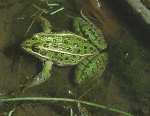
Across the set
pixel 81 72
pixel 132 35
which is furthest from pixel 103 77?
pixel 132 35

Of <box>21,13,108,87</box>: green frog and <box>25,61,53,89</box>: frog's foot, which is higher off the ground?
<box>21,13,108,87</box>: green frog

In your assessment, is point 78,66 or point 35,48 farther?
point 78,66

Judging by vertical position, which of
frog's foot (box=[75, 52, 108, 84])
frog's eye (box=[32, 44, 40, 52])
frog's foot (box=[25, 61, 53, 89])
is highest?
frog's eye (box=[32, 44, 40, 52])

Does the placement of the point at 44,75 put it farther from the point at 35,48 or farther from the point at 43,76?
the point at 35,48

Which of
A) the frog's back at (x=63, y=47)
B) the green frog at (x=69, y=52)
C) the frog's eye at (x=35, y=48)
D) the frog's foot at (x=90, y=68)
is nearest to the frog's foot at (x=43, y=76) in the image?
the green frog at (x=69, y=52)

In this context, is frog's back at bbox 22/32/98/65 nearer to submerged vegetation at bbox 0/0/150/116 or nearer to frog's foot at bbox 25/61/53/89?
submerged vegetation at bbox 0/0/150/116

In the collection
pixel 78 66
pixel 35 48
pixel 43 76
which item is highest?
pixel 35 48

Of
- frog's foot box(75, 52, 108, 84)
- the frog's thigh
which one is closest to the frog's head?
the frog's thigh

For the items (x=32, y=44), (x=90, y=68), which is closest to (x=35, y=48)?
(x=32, y=44)
